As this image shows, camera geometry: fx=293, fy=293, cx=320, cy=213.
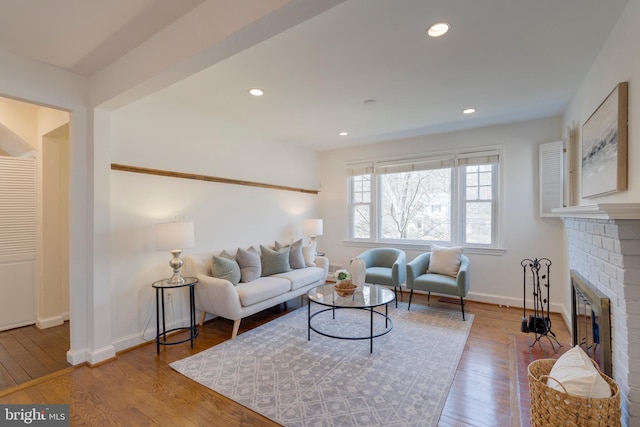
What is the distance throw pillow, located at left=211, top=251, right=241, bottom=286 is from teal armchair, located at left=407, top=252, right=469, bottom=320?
224 cm

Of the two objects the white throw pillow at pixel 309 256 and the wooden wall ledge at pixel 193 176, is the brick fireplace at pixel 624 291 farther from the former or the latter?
the wooden wall ledge at pixel 193 176

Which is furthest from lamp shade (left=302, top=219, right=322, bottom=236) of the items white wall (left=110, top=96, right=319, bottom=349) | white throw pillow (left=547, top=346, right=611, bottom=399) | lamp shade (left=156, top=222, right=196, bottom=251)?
white throw pillow (left=547, top=346, right=611, bottom=399)

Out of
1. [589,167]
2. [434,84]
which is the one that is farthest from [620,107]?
[434,84]

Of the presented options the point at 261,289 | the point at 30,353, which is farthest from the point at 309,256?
the point at 30,353

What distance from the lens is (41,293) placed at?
3.46m

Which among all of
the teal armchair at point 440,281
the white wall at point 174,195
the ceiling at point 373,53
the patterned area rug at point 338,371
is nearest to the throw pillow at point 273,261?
the white wall at point 174,195

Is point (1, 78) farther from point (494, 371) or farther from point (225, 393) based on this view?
point (494, 371)

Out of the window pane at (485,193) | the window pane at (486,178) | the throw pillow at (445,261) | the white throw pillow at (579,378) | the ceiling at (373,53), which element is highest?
the ceiling at (373,53)

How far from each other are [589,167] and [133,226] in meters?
4.28

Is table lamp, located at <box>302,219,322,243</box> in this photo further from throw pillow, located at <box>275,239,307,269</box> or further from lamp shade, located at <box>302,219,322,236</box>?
throw pillow, located at <box>275,239,307,269</box>

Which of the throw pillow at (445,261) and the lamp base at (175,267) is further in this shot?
the throw pillow at (445,261)

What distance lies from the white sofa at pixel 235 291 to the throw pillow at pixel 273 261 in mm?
73

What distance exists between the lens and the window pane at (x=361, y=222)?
5.45 meters

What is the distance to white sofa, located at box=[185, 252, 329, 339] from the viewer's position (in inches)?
121
